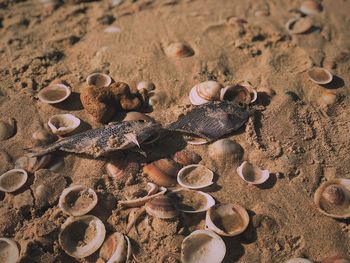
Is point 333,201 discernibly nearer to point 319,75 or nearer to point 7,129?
point 319,75

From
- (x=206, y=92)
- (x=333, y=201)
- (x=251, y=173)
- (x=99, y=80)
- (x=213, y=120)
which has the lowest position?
(x=333, y=201)

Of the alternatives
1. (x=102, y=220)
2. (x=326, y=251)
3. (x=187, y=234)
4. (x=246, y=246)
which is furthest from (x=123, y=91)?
(x=326, y=251)

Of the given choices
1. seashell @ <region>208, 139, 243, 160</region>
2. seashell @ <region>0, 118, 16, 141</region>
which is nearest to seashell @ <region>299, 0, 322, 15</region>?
seashell @ <region>208, 139, 243, 160</region>

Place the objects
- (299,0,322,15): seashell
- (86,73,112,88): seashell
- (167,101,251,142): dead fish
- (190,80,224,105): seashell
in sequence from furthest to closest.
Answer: (299,0,322,15): seashell → (86,73,112,88): seashell → (190,80,224,105): seashell → (167,101,251,142): dead fish

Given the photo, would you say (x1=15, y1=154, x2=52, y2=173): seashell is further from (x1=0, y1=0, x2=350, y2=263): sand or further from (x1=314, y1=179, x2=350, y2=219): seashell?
(x1=314, y1=179, x2=350, y2=219): seashell

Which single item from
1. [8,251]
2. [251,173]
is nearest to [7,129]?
[8,251]

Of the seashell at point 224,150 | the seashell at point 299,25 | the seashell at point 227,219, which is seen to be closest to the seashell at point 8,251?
the seashell at point 227,219
